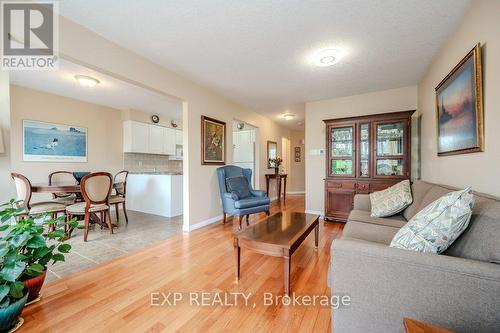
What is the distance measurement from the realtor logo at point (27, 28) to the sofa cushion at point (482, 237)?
3.25 metres

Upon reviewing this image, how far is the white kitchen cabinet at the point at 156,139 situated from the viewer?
526 cm

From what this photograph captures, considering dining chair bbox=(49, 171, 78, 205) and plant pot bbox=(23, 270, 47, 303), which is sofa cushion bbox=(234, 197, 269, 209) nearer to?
plant pot bbox=(23, 270, 47, 303)

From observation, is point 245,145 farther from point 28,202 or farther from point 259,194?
point 28,202

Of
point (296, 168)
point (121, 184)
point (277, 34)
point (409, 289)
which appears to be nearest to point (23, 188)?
point (121, 184)

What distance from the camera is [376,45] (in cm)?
229

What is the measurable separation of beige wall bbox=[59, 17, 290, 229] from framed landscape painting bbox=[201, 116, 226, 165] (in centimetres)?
10

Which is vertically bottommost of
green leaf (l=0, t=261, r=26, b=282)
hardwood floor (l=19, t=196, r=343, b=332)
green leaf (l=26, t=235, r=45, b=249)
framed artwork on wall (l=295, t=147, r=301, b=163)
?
hardwood floor (l=19, t=196, r=343, b=332)

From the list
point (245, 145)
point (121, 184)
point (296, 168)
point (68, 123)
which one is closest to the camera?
point (68, 123)

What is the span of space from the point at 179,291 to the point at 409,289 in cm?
158

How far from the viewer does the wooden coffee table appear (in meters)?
1.61

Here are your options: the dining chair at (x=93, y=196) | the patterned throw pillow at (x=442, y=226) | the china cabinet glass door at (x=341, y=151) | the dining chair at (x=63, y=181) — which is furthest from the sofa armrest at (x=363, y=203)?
the dining chair at (x=63, y=181)

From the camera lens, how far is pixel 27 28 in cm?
177

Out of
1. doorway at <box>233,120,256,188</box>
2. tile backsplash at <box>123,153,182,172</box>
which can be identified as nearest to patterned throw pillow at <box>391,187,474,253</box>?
doorway at <box>233,120,256,188</box>

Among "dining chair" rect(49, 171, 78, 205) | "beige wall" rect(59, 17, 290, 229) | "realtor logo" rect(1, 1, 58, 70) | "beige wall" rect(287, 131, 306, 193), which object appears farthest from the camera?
"beige wall" rect(287, 131, 306, 193)
